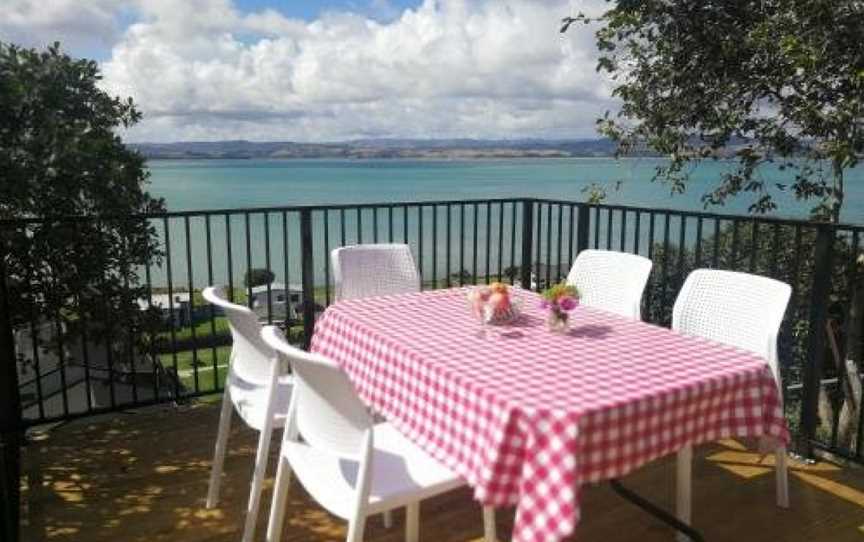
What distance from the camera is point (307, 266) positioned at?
3.80 meters

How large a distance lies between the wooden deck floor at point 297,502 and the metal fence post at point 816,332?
18cm

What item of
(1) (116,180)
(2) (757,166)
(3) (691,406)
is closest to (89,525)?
(1) (116,180)

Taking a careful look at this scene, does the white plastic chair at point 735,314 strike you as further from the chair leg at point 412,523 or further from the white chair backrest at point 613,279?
the chair leg at point 412,523

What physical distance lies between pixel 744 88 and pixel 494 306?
4.45 meters

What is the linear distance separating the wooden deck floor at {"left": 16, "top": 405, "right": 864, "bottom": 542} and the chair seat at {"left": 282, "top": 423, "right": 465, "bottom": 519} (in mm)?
569

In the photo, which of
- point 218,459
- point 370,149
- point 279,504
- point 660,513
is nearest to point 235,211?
point 218,459

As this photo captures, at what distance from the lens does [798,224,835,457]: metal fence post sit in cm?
285

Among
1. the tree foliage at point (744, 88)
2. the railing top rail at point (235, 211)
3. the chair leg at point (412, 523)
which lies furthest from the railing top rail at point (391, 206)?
the tree foliage at point (744, 88)

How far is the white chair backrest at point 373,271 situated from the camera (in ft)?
11.5

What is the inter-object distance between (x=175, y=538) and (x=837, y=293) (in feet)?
23.0

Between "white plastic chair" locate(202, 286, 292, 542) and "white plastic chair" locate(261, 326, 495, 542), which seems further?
"white plastic chair" locate(202, 286, 292, 542)

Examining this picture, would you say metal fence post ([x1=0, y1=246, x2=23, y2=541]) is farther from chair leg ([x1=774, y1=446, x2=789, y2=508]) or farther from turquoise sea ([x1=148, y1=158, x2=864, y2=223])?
chair leg ([x1=774, y1=446, x2=789, y2=508])

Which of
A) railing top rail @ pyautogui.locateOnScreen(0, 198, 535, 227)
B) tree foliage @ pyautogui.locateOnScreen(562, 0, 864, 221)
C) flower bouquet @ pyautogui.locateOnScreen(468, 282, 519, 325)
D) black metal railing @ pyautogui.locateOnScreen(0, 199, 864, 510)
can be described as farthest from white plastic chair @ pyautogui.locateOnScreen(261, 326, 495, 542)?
tree foliage @ pyautogui.locateOnScreen(562, 0, 864, 221)

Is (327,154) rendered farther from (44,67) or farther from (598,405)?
(598,405)
